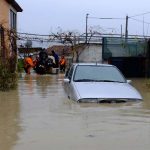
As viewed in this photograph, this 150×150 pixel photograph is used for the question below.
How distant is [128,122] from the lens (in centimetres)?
1023

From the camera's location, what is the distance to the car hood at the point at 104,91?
12539 mm

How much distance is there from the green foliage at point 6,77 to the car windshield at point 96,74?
13.0 ft

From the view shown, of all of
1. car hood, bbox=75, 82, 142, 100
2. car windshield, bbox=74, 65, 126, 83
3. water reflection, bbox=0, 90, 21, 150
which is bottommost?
water reflection, bbox=0, 90, 21, 150

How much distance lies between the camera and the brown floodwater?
8070 millimetres

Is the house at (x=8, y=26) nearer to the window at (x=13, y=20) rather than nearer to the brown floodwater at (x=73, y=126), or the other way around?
the window at (x=13, y=20)

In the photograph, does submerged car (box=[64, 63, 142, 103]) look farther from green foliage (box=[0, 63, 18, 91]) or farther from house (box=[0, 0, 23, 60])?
house (box=[0, 0, 23, 60])

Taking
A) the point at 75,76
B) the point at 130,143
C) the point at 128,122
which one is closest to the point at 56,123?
the point at 128,122

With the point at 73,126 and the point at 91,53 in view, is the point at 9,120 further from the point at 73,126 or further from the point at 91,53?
the point at 91,53

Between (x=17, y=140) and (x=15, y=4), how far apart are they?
1001 inches

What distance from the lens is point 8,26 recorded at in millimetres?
30906

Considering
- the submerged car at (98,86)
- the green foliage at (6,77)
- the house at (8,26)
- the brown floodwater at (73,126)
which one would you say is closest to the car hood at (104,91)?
the submerged car at (98,86)

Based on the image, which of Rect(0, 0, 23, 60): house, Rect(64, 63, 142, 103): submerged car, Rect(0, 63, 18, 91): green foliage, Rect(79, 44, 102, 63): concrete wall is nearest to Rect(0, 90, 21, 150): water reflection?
Rect(0, 63, 18, 91): green foliage

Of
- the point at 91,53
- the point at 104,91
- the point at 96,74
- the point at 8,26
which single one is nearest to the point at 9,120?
the point at 104,91

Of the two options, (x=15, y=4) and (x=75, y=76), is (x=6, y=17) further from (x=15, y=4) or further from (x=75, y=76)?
(x=75, y=76)
